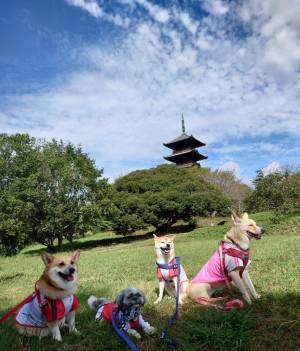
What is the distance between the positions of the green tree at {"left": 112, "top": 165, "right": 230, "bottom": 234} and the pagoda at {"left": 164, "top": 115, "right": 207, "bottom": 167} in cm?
1395

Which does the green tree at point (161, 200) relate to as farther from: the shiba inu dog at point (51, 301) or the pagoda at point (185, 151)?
the shiba inu dog at point (51, 301)

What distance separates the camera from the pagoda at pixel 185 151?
4743cm

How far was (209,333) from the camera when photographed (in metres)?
3.56

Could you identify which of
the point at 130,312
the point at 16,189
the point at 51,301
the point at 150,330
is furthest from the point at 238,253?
the point at 16,189

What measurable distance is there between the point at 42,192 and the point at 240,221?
21.2 meters

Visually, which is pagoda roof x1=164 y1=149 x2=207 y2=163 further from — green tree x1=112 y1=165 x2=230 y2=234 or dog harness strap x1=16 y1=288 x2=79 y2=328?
dog harness strap x1=16 y1=288 x2=79 y2=328

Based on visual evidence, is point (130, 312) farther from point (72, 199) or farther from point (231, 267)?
point (72, 199)

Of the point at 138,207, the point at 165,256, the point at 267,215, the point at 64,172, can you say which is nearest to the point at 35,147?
the point at 64,172

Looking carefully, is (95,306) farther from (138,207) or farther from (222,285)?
(138,207)

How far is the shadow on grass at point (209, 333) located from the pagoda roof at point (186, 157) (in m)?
43.2

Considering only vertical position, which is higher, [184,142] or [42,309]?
[184,142]

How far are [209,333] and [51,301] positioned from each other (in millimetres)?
1809

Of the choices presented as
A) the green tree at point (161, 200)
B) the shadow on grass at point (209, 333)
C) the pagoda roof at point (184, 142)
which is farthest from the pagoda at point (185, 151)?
the shadow on grass at point (209, 333)

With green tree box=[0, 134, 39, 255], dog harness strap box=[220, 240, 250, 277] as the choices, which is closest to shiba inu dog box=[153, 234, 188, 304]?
dog harness strap box=[220, 240, 250, 277]
